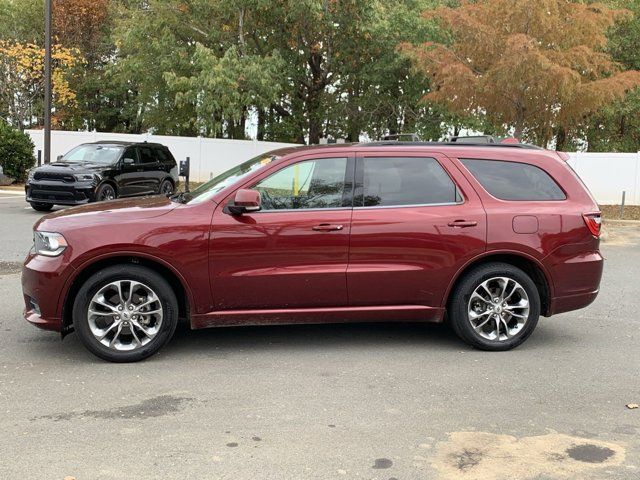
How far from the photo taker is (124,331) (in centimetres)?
561

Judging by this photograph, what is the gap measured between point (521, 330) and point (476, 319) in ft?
1.33

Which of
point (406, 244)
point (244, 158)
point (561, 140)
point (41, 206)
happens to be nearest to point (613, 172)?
point (561, 140)

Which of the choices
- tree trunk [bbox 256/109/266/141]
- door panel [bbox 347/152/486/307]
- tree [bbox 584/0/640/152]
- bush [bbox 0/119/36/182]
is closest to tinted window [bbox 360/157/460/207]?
door panel [bbox 347/152/486/307]

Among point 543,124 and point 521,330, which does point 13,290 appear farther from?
point 543,124

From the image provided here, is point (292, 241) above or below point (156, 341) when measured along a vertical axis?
above

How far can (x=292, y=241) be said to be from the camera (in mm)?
5668

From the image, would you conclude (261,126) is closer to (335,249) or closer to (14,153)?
(14,153)

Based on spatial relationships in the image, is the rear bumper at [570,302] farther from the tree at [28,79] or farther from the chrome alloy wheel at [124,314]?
the tree at [28,79]

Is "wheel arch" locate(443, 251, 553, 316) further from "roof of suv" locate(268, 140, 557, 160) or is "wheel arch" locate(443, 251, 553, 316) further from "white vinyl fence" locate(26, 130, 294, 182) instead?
"white vinyl fence" locate(26, 130, 294, 182)

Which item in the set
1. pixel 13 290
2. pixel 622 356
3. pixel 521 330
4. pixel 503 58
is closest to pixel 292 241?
pixel 521 330

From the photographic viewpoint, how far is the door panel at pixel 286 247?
18.4ft

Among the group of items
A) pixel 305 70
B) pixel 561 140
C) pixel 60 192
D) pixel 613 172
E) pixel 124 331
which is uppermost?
pixel 305 70

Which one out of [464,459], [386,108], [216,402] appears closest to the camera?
[464,459]

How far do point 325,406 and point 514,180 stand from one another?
9.00ft
